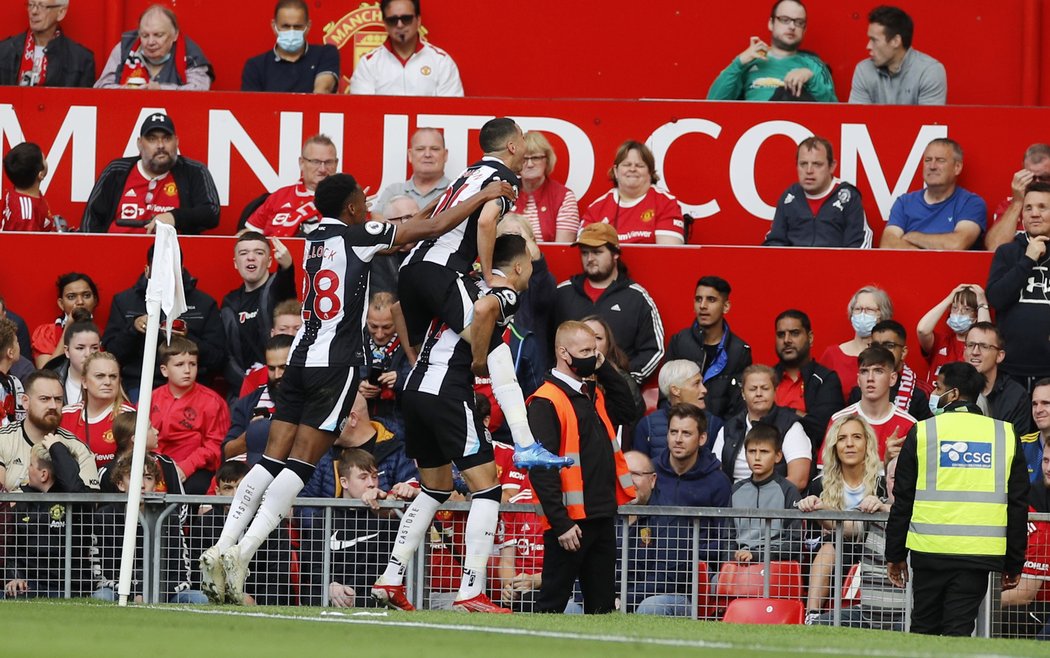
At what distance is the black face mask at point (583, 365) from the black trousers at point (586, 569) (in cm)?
80

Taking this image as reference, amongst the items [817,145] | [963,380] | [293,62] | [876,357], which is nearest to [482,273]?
[963,380]

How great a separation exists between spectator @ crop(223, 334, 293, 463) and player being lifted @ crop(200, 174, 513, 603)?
6.60 feet

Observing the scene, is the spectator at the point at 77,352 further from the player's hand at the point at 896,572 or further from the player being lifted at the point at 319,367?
the player's hand at the point at 896,572

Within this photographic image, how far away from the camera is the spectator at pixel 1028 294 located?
1153cm

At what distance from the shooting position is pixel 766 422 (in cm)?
1048

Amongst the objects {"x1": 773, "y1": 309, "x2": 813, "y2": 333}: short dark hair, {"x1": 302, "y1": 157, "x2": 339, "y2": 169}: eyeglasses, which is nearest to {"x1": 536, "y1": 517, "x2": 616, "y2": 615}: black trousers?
{"x1": 773, "y1": 309, "x2": 813, "y2": 333}: short dark hair

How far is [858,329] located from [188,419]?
4.67 metres

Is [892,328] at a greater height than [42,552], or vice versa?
[892,328]

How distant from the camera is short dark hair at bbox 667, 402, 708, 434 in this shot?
995 centimetres

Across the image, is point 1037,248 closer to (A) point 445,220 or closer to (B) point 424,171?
(B) point 424,171

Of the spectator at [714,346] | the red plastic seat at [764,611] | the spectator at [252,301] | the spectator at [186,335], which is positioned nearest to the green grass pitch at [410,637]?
the red plastic seat at [764,611]

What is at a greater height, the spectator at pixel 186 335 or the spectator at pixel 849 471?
A: the spectator at pixel 186 335

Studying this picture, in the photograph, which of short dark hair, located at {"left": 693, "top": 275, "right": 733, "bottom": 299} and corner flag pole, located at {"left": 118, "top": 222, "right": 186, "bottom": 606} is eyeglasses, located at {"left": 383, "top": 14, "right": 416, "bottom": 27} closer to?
short dark hair, located at {"left": 693, "top": 275, "right": 733, "bottom": 299}

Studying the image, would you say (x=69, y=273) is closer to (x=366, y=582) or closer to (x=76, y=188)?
(x=76, y=188)
